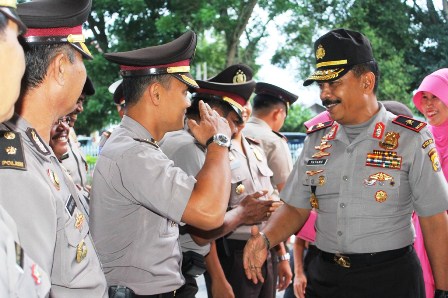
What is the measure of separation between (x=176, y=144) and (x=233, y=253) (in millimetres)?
841

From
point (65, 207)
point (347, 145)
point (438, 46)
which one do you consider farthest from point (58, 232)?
point (438, 46)

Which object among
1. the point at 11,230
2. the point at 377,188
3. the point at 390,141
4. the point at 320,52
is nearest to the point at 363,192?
the point at 377,188

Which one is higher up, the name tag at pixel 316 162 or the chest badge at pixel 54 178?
the chest badge at pixel 54 178

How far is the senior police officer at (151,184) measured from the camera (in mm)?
2363

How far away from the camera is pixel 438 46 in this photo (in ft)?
52.1

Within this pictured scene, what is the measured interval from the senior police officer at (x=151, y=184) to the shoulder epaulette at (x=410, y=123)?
0.96m

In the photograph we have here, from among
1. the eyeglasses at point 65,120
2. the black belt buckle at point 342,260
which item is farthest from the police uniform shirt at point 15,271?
the eyeglasses at point 65,120

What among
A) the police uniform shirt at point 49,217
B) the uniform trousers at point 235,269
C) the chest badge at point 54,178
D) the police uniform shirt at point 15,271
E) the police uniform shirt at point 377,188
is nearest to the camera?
the police uniform shirt at point 15,271

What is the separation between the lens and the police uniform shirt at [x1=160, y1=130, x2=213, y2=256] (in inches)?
135

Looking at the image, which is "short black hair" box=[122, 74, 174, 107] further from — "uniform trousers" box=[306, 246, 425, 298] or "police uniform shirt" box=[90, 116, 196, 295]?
"uniform trousers" box=[306, 246, 425, 298]

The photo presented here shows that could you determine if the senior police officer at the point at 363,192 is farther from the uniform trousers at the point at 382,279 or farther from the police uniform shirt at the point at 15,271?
the police uniform shirt at the point at 15,271

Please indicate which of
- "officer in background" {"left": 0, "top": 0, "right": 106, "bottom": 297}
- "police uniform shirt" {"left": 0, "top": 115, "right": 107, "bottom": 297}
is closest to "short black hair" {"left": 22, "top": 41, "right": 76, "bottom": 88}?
"officer in background" {"left": 0, "top": 0, "right": 106, "bottom": 297}

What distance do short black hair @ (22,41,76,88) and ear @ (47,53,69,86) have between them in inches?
0.4

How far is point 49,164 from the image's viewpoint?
6.07 ft
